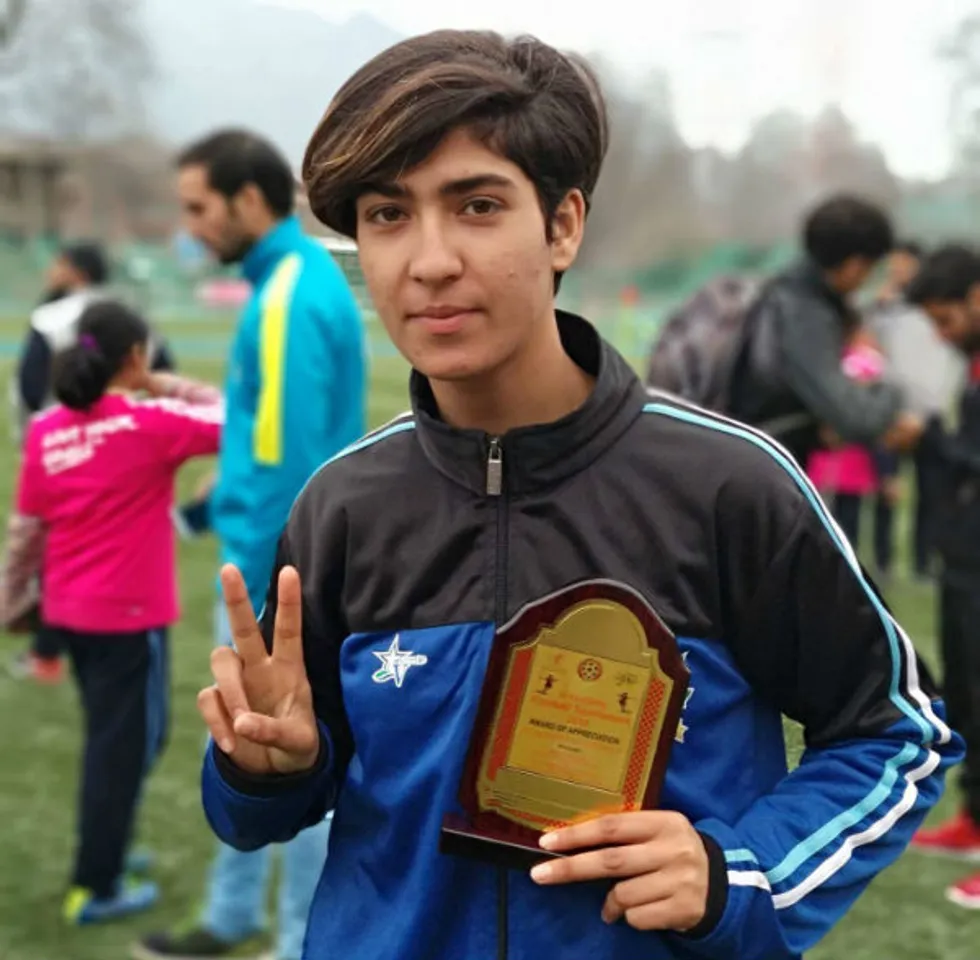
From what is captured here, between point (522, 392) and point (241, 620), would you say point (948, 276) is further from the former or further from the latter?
point (241, 620)

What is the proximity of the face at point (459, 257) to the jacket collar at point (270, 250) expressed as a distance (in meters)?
1.80

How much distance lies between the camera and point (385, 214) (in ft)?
4.43

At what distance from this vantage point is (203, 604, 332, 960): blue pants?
2949 millimetres

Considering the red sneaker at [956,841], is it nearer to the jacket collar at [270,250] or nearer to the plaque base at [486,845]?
the jacket collar at [270,250]

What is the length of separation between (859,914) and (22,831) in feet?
7.85

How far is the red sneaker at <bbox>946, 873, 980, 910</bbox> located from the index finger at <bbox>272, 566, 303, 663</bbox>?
2.93m

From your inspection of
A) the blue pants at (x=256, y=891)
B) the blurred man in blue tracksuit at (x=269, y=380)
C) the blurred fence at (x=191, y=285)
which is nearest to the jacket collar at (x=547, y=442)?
the blurred man in blue tracksuit at (x=269, y=380)

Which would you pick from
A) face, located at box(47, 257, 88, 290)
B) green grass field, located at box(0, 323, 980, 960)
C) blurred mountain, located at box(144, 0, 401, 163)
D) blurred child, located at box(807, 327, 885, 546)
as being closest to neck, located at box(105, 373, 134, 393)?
green grass field, located at box(0, 323, 980, 960)

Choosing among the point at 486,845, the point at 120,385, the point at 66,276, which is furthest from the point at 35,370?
the point at 486,845

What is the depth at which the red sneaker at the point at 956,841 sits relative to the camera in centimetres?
405

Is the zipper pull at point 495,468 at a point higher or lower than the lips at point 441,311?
lower

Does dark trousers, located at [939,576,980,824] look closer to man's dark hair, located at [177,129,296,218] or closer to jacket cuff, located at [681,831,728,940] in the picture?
man's dark hair, located at [177,129,296,218]

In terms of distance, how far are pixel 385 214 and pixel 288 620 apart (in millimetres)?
403

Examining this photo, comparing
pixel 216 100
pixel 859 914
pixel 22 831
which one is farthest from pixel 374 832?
pixel 22 831
